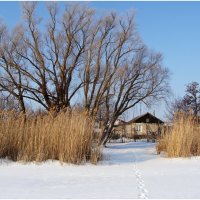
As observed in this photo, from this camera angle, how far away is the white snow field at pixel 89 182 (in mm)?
5594

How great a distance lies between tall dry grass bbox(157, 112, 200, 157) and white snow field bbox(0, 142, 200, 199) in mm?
2515

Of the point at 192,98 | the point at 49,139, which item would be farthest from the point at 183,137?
the point at 192,98

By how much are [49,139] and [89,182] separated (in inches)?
143

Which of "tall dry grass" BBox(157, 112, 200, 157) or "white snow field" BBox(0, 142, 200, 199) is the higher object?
"tall dry grass" BBox(157, 112, 200, 157)

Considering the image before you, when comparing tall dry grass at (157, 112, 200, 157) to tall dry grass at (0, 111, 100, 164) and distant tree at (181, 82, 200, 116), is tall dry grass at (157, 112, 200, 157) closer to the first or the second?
tall dry grass at (0, 111, 100, 164)

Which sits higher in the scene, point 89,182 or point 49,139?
point 49,139

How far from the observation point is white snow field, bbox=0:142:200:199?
5594 mm

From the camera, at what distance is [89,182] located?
276 inches

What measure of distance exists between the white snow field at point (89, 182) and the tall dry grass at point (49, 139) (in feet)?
1.06

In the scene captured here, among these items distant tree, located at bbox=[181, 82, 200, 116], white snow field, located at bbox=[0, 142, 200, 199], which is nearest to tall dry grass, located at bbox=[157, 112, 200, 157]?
white snow field, located at bbox=[0, 142, 200, 199]

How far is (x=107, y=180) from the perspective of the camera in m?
7.30

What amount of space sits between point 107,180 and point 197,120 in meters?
7.19

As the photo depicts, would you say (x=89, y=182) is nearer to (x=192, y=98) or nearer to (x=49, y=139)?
(x=49, y=139)

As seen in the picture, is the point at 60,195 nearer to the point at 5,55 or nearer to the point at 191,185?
the point at 191,185
